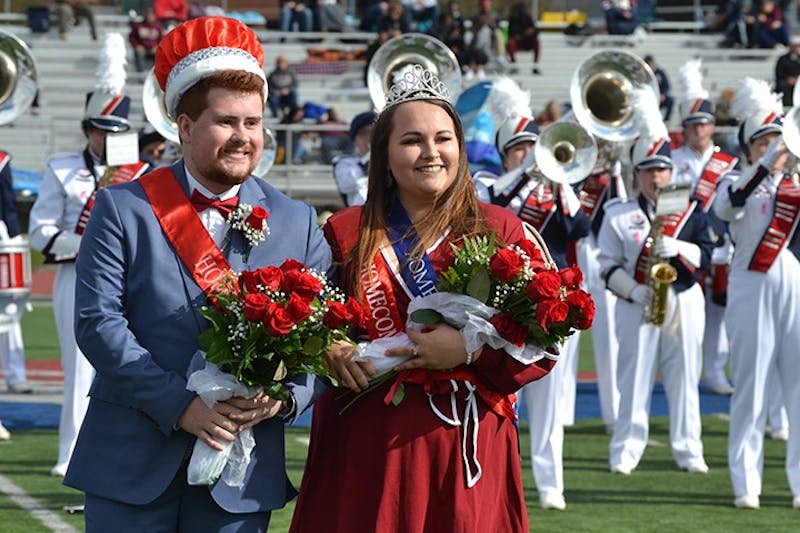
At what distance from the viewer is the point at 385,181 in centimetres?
462

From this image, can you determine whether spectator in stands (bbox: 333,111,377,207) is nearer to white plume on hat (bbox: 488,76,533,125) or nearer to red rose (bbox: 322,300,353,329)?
white plume on hat (bbox: 488,76,533,125)

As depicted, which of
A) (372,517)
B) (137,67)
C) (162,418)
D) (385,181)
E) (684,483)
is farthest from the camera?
(137,67)

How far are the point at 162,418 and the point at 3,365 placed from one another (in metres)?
8.66

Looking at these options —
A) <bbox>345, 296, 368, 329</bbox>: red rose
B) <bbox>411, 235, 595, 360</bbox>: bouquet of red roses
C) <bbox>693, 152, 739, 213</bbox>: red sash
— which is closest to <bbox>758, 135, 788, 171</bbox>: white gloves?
<bbox>693, 152, 739, 213</bbox>: red sash

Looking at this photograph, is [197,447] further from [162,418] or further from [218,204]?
[218,204]

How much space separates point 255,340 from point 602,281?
7857 millimetres

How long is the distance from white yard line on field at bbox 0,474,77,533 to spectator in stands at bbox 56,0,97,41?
817 inches

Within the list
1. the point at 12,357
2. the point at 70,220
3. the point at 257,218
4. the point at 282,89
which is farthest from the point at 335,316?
the point at 282,89

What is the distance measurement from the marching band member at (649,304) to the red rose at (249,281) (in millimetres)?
5646

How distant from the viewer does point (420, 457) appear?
4355 mm

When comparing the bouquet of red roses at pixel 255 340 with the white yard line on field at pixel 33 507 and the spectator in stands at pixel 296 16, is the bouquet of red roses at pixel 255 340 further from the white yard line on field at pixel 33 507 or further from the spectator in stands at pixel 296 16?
the spectator in stands at pixel 296 16

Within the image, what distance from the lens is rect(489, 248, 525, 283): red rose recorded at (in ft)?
13.9

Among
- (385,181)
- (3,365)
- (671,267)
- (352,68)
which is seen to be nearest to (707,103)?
(671,267)

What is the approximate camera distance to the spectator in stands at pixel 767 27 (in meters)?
28.2
